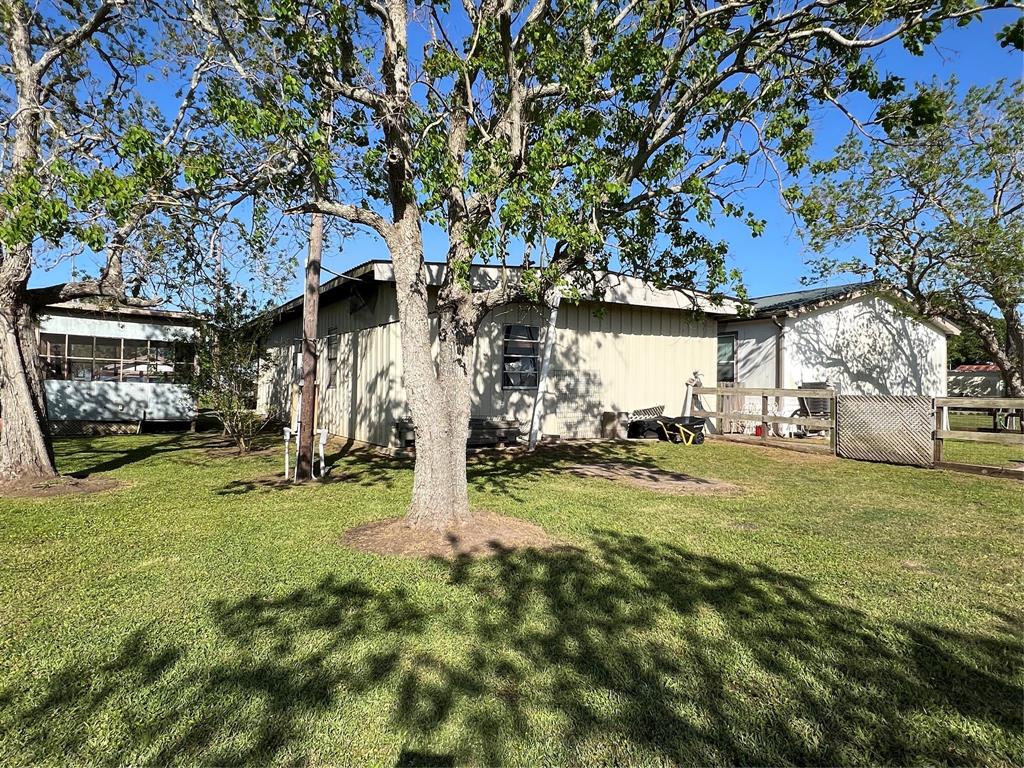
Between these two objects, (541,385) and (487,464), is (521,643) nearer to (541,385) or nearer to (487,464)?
(487,464)

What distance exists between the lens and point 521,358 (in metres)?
12.3

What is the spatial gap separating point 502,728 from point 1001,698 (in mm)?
2311

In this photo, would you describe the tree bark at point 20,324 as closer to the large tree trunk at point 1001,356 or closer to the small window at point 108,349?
the small window at point 108,349

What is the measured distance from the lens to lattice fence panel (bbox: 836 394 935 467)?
9.34 metres

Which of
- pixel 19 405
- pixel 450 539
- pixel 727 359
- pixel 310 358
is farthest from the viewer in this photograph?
pixel 727 359

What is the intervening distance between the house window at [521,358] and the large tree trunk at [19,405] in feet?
25.3

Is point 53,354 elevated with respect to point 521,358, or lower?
elevated

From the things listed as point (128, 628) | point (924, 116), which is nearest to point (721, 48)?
point (924, 116)

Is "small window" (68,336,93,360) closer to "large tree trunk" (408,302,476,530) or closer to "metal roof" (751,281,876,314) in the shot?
"large tree trunk" (408,302,476,530)

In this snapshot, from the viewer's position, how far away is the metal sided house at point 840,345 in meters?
14.6

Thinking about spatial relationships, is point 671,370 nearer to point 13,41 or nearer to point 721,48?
point 721,48

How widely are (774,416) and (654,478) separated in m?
5.55

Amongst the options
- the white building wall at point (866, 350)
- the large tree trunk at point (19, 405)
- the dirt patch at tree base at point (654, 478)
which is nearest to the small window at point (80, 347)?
the large tree trunk at point (19, 405)

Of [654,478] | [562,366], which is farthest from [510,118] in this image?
[562,366]
